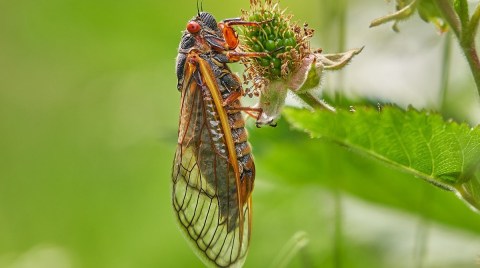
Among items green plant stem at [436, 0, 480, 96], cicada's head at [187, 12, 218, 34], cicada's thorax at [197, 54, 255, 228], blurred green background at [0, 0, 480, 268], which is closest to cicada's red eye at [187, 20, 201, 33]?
cicada's head at [187, 12, 218, 34]

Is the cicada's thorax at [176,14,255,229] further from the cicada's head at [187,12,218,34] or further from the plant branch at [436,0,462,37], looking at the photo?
the plant branch at [436,0,462,37]

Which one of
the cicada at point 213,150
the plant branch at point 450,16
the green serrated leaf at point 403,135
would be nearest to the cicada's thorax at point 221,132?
the cicada at point 213,150

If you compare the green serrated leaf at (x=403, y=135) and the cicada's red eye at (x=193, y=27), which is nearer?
the green serrated leaf at (x=403, y=135)

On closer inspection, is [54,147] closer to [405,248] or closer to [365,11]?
[365,11]

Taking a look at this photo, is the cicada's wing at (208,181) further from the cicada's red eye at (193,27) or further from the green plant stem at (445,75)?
→ the green plant stem at (445,75)

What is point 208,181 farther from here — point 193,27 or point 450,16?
point 450,16

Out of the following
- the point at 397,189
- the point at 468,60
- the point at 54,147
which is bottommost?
the point at 54,147

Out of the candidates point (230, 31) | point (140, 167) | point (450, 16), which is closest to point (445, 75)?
point (450, 16)

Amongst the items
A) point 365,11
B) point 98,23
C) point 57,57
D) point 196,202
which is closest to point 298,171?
point 196,202
